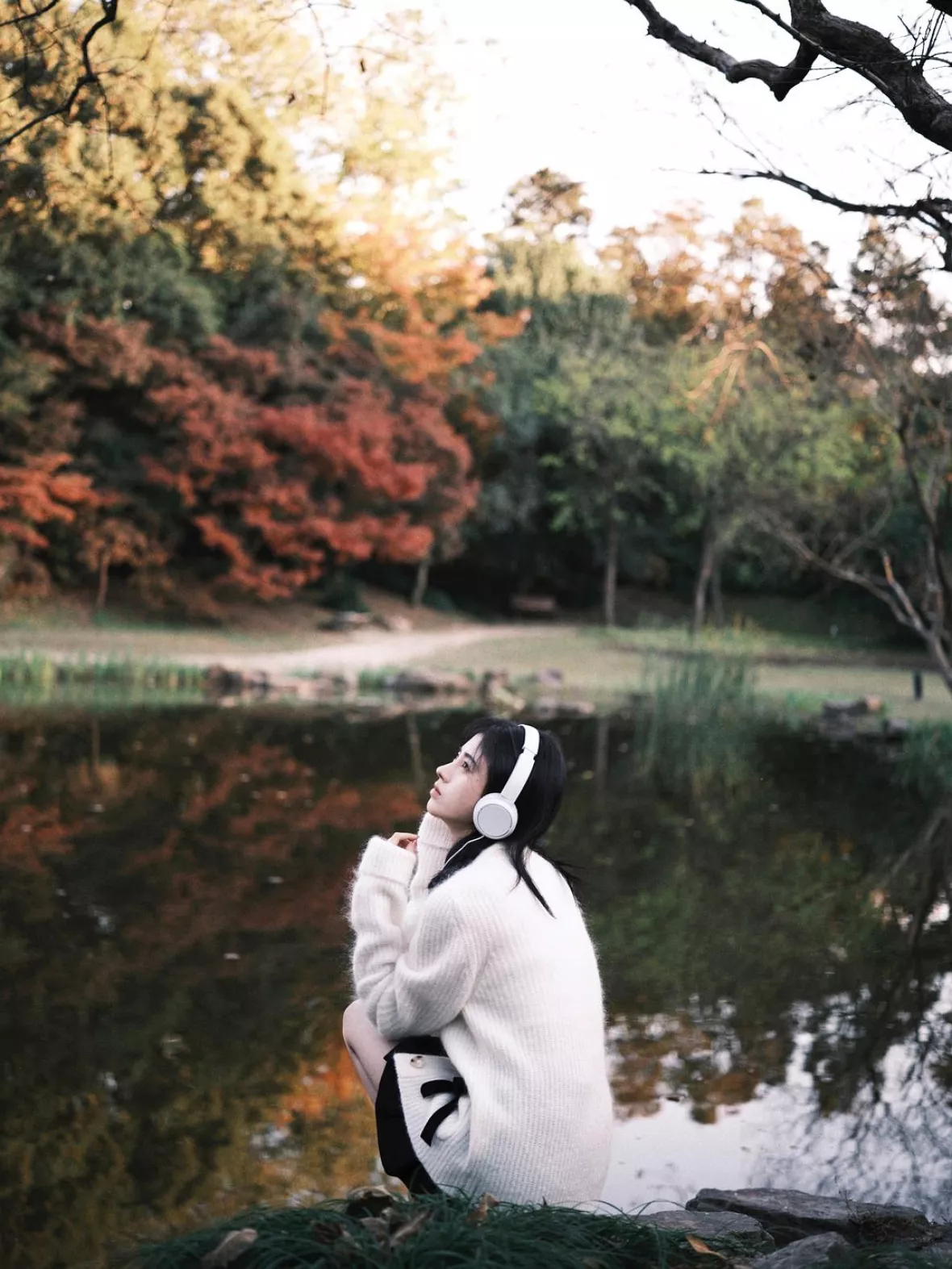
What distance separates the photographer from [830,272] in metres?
7.25

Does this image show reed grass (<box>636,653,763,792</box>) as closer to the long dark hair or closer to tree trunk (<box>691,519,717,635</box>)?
the long dark hair

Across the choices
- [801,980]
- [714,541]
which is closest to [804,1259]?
[801,980]

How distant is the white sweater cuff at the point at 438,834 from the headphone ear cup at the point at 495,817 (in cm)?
16

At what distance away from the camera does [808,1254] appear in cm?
255

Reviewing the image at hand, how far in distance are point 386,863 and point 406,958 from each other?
0.20 meters

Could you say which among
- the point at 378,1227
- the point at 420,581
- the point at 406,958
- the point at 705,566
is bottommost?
the point at 378,1227

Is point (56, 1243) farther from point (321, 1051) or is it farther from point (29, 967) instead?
point (29, 967)

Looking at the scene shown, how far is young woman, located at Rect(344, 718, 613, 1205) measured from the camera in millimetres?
2570

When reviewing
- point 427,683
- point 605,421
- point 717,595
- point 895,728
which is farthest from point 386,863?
point 717,595

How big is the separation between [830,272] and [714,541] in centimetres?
1815

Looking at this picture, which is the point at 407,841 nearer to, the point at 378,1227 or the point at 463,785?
the point at 463,785

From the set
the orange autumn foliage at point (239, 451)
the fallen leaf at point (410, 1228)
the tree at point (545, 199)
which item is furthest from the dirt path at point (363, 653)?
the fallen leaf at point (410, 1228)

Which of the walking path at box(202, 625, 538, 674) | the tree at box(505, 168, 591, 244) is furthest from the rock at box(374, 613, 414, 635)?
the tree at box(505, 168, 591, 244)

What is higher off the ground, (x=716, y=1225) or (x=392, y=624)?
(x=392, y=624)
